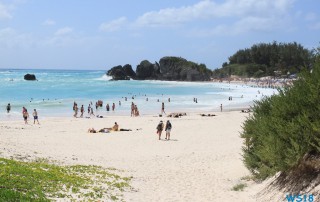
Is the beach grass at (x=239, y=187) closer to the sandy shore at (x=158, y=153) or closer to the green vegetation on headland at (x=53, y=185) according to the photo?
the sandy shore at (x=158, y=153)

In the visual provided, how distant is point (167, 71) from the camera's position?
487ft

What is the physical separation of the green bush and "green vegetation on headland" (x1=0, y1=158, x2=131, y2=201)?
4560 mm

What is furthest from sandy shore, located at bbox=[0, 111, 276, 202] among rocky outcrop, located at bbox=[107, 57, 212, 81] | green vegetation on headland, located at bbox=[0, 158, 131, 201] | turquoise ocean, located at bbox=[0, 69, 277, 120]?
rocky outcrop, located at bbox=[107, 57, 212, 81]

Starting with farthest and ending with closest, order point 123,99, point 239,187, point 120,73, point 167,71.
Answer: point 167,71 → point 120,73 → point 123,99 → point 239,187

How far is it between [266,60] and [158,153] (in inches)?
5329

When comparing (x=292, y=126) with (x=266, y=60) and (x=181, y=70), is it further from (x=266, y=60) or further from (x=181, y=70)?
(x=266, y=60)

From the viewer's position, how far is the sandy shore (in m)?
12.9

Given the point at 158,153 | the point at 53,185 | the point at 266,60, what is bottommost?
the point at 158,153

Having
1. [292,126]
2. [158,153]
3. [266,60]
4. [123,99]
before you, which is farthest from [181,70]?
[292,126]

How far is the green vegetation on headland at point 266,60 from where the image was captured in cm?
13788

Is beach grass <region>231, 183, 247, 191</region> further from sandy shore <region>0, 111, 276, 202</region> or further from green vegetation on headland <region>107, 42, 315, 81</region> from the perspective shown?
green vegetation on headland <region>107, 42, 315, 81</region>

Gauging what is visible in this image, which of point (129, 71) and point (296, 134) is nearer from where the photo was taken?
point (296, 134)

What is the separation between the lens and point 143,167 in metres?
17.8

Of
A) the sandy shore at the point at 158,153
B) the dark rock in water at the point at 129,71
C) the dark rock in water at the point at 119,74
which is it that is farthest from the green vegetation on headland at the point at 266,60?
the sandy shore at the point at 158,153
